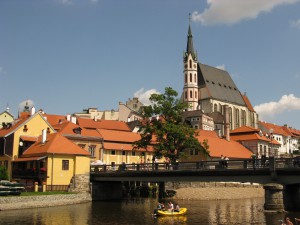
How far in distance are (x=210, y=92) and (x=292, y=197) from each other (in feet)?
A: 371

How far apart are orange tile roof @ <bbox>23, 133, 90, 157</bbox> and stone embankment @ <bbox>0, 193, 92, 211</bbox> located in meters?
6.86

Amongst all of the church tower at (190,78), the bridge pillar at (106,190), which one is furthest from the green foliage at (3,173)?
the church tower at (190,78)

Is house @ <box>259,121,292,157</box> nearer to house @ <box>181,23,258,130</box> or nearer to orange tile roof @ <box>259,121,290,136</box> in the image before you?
orange tile roof @ <box>259,121,290,136</box>

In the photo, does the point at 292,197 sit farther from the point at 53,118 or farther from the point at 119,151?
the point at 53,118

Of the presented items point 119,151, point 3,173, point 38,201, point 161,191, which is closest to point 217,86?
point 119,151

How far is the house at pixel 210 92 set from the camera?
15388 centimetres

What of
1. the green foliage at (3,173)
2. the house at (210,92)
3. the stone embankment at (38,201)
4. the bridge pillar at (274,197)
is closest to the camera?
the bridge pillar at (274,197)

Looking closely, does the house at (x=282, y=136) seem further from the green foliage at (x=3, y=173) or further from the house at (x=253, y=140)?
the green foliage at (x=3, y=173)

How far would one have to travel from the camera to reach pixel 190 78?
15638cm

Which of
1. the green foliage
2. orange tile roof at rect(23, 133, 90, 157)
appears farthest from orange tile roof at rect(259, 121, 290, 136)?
the green foliage

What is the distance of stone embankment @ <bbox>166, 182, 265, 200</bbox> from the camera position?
62.5 meters

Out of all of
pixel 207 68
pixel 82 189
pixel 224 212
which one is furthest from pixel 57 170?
pixel 207 68

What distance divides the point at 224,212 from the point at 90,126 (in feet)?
161

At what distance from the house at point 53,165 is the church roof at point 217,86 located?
101m
